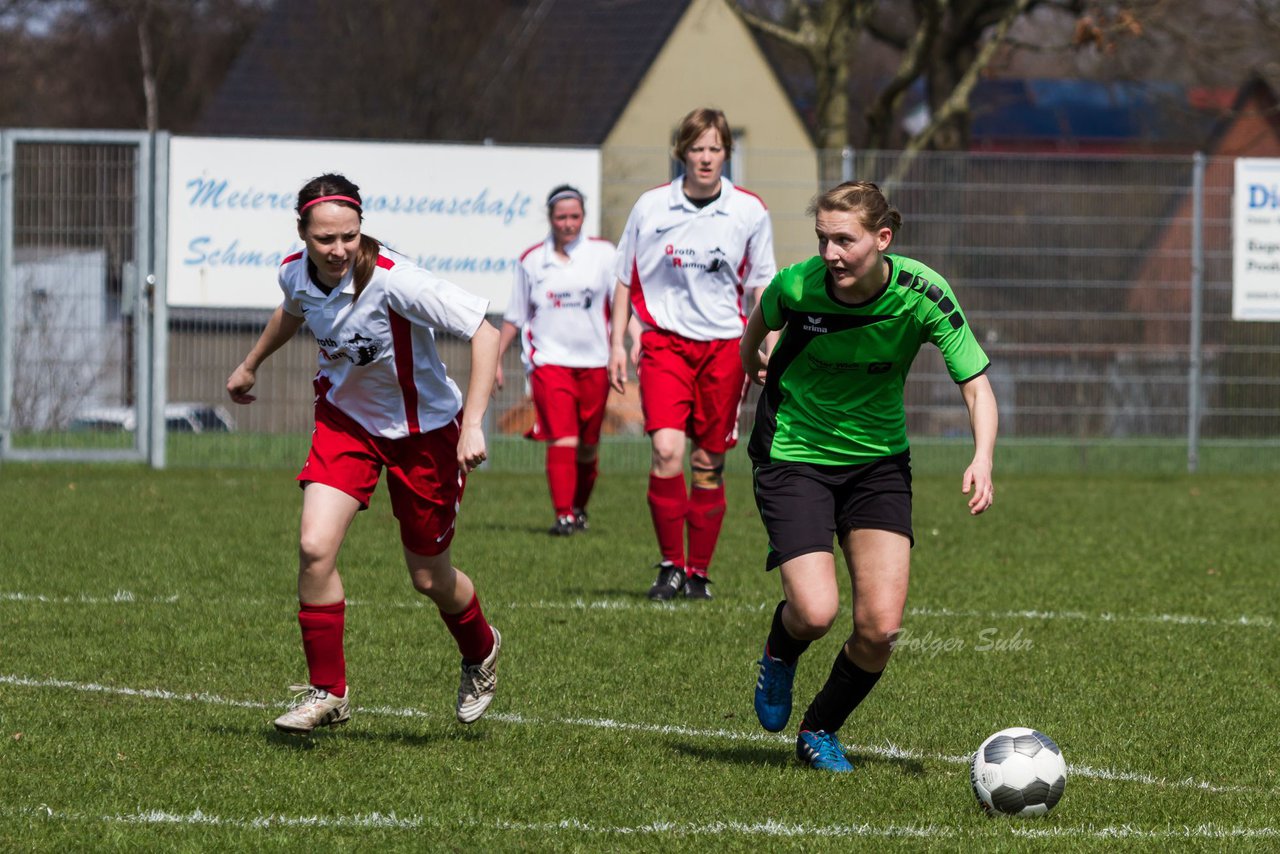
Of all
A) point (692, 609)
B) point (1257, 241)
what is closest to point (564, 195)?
point (692, 609)

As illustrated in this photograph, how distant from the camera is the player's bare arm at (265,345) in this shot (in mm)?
6141

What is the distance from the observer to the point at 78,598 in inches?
340

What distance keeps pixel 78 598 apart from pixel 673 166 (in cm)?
903

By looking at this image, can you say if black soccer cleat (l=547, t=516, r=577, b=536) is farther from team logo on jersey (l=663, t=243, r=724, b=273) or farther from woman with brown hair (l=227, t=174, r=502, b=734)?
woman with brown hair (l=227, t=174, r=502, b=734)

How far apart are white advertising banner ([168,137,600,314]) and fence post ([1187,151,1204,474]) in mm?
5504

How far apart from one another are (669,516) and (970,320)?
7.98m

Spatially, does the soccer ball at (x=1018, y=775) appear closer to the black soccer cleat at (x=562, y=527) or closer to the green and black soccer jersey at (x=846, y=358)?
the green and black soccer jersey at (x=846, y=358)

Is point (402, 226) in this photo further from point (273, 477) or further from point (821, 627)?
point (821, 627)

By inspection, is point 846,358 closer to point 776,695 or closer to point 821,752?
point 776,695

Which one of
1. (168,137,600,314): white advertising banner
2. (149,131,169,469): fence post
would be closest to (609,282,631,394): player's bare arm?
(168,137,600,314): white advertising banner

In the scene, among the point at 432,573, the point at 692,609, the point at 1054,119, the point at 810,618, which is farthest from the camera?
the point at 1054,119

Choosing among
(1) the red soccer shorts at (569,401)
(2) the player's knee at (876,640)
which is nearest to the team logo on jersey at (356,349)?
(2) the player's knee at (876,640)

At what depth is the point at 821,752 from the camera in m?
5.63

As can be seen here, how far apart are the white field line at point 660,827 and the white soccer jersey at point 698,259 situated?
4.53 meters
